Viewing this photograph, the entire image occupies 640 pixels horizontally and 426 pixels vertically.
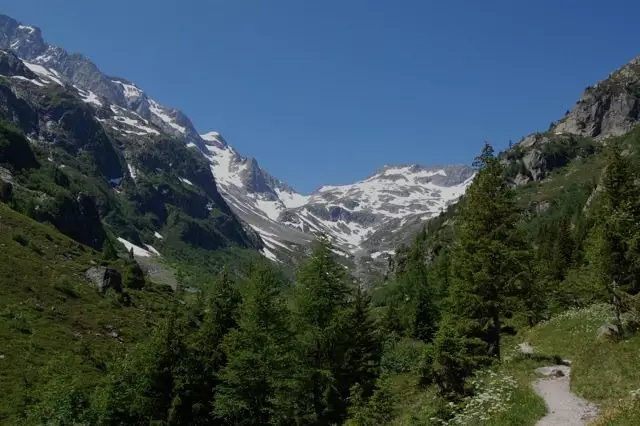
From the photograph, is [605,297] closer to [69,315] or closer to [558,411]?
[558,411]

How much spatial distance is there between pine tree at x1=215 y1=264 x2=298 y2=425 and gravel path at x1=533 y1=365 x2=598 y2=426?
1653 cm

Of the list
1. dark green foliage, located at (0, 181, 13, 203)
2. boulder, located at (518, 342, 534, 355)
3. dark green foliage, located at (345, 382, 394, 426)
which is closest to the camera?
dark green foliage, located at (345, 382, 394, 426)

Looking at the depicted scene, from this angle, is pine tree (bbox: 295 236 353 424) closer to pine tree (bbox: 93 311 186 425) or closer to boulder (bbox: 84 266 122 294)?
pine tree (bbox: 93 311 186 425)

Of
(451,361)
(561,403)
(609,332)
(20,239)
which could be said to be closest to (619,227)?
(609,332)

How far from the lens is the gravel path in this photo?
1777cm

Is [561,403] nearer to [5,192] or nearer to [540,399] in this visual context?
[540,399]

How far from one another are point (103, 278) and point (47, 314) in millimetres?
22303

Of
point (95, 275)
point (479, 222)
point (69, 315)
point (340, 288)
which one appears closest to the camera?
point (479, 222)

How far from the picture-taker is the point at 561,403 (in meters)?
19.8

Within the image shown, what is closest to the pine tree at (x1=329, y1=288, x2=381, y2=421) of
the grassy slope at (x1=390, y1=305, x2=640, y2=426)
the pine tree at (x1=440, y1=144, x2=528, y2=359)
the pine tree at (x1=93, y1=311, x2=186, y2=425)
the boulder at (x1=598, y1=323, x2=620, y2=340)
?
the grassy slope at (x1=390, y1=305, x2=640, y2=426)

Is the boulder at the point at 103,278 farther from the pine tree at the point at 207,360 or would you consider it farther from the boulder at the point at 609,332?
the boulder at the point at 609,332

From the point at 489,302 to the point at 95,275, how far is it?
73062 millimetres

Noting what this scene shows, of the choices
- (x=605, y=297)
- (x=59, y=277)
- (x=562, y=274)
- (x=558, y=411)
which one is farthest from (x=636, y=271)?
(x=59, y=277)

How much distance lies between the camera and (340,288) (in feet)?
123
